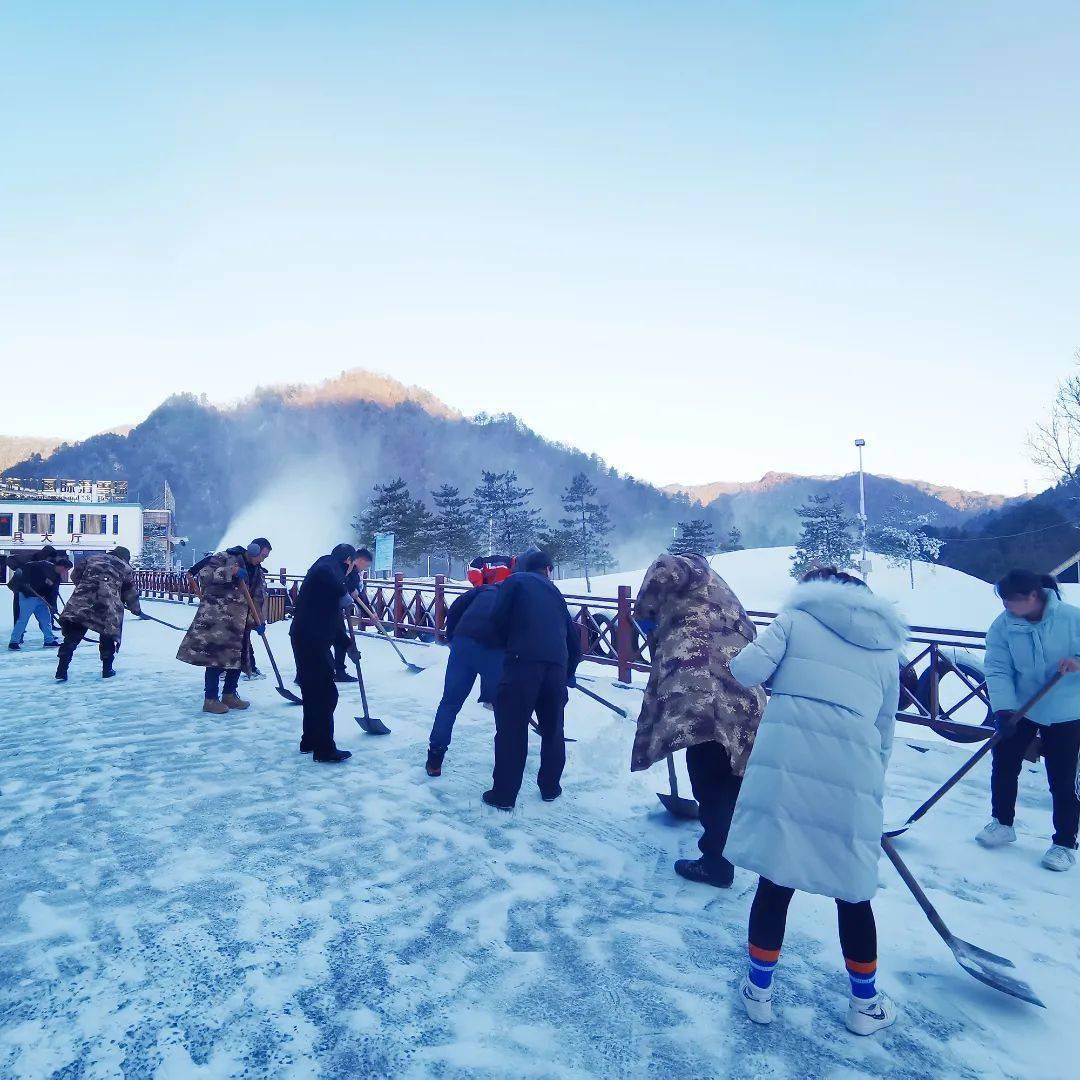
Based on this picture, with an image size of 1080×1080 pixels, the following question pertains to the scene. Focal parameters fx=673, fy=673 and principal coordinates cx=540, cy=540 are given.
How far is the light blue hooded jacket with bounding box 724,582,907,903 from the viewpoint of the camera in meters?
2.31

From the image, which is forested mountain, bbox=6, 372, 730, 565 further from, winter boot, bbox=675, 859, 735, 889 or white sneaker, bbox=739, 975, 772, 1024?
white sneaker, bbox=739, 975, 772, 1024

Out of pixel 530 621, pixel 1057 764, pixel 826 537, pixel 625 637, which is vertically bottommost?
pixel 625 637

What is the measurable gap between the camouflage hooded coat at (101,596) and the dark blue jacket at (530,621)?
6.49 metres

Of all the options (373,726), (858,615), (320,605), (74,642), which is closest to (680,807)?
(858,615)

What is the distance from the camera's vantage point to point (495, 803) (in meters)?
4.58

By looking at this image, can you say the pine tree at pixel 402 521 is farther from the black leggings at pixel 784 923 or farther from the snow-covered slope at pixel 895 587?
the black leggings at pixel 784 923

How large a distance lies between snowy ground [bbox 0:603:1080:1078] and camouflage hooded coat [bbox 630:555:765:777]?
30.5 inches

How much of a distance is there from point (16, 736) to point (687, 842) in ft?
20.5

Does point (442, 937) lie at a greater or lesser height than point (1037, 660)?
lesser

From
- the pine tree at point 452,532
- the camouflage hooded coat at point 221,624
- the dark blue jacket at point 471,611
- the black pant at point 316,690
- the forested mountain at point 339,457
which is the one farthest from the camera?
the forested mountain at point 339,457

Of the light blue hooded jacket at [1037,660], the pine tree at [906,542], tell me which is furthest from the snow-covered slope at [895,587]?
the light blue hooded jacket at [1037,660]

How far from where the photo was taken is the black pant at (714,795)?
354cm

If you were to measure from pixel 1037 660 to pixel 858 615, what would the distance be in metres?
2.26

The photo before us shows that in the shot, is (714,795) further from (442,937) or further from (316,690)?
(316,690)
